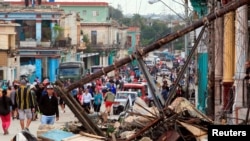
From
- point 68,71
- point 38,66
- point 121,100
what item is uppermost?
point 38,66

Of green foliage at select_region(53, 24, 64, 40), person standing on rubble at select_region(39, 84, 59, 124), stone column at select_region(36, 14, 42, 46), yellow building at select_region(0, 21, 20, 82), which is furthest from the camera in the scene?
green foliage at select_region(53, 24, 64, 40)

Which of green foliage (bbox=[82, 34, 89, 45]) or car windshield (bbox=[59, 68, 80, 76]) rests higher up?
green foliage (bbox=[82, 34, 89, 45])

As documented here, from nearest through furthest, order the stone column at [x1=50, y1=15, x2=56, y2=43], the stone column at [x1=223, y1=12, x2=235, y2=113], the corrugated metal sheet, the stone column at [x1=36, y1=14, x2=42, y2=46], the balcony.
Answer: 1. the stone column at [x1=223, y1=12, x2=235, y2=113]
2. the corrugated metal sheet
3. the balcony
4. the stone column at [x1=36, y1=14, x2=42, y2=46]
5. the stone column at [x1=50, y1=15, x2=56, y2=43]

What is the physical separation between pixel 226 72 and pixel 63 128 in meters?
6.56

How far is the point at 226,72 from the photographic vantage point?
22203 mm

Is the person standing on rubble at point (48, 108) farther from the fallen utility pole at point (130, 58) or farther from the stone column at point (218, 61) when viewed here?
the fallen utility pole at point (130, 58)

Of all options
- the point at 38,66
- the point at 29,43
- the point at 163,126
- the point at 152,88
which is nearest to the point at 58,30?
the point at 29,43

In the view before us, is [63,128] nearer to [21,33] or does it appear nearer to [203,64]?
[203,64]

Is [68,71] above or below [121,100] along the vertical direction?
above

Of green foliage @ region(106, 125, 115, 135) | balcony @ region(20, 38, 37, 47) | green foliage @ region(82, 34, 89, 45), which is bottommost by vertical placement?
green foliage @ region(106, 125, 115, 135)

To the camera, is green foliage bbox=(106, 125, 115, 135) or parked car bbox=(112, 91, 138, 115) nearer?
green foliage bbox=(106, 125, 115, 135)

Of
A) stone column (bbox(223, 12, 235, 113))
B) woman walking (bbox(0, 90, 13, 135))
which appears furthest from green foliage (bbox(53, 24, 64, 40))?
stone column (bbox(223, 12, 235, 113))

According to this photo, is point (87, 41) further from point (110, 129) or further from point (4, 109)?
point (110, 129)

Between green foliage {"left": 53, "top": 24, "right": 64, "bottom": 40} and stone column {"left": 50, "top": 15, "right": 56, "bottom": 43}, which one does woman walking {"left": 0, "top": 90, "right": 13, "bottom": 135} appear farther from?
green foliage {"left": 53, "top": 24, "right": 64, "bottom": 40}
